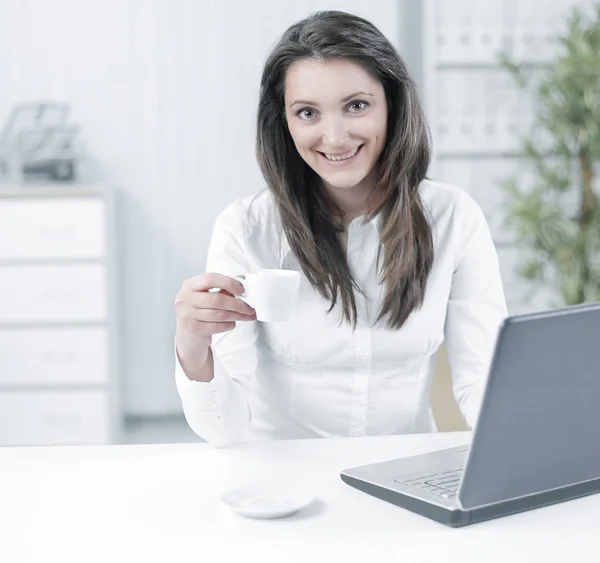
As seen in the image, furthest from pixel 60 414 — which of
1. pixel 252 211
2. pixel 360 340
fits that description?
pixel 360 340

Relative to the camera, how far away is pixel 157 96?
3764 millimetres

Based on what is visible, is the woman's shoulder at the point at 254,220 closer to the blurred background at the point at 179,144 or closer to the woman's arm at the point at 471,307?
the woman's arm at the point at 471,307

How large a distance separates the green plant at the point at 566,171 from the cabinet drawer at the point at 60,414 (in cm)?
179

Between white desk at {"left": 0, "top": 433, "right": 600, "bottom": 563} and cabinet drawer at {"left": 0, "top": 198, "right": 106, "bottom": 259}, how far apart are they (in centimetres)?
207

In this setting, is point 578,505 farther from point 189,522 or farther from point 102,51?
point 102,51

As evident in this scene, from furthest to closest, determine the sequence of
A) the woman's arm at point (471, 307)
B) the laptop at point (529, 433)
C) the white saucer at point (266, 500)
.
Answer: the woman's arm at point (471, 307)
the white saucer at point (266, 500)
the laptop at point (529, 433)

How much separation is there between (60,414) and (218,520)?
2.53 metres

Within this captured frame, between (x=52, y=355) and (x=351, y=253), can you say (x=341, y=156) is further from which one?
(x=52, y=355)

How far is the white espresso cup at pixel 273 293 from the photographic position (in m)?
1.27

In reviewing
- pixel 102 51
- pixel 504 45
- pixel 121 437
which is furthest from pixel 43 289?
pixel 504 45

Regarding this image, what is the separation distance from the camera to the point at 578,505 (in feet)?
3.76

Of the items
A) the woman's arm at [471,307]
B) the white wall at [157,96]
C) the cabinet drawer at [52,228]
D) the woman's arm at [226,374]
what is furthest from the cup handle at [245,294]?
the white wall at [157,96]

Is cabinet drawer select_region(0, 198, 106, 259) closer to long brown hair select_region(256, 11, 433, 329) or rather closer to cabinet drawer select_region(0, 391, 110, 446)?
cabinet drawer select_region(0, 391, 110, 446)

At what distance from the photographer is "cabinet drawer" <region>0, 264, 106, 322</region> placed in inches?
134
